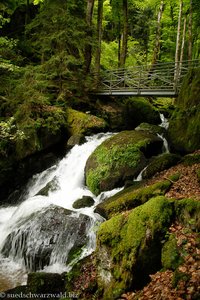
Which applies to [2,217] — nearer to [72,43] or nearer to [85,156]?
[85,156]

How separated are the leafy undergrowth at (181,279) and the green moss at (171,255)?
0.21ft

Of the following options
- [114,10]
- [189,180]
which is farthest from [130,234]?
[114,10]

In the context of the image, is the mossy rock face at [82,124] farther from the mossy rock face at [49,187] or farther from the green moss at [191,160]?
the green moss at [191,160]

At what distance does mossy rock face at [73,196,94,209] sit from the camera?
10.1m

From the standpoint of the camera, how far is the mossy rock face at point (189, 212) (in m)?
5.36

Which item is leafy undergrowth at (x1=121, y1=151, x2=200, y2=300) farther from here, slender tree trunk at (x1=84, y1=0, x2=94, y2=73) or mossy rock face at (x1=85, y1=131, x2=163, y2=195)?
slender tree trunk at (x1=84, y1=0, x2=94, y2=73)

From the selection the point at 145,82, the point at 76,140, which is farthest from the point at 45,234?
the point at 145,82

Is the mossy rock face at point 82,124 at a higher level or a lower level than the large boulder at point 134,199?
higher

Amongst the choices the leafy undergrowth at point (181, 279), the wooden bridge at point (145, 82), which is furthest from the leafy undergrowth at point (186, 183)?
the wooden bridge at point (145, 82)

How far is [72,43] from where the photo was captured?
617 inches

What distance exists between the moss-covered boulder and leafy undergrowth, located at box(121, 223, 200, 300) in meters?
5.74

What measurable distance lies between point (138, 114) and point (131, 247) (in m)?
12.6

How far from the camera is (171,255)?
4.96 m

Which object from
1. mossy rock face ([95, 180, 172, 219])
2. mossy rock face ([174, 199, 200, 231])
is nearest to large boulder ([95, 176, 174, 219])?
mossy rock face ([95, 180, 172, 219])
